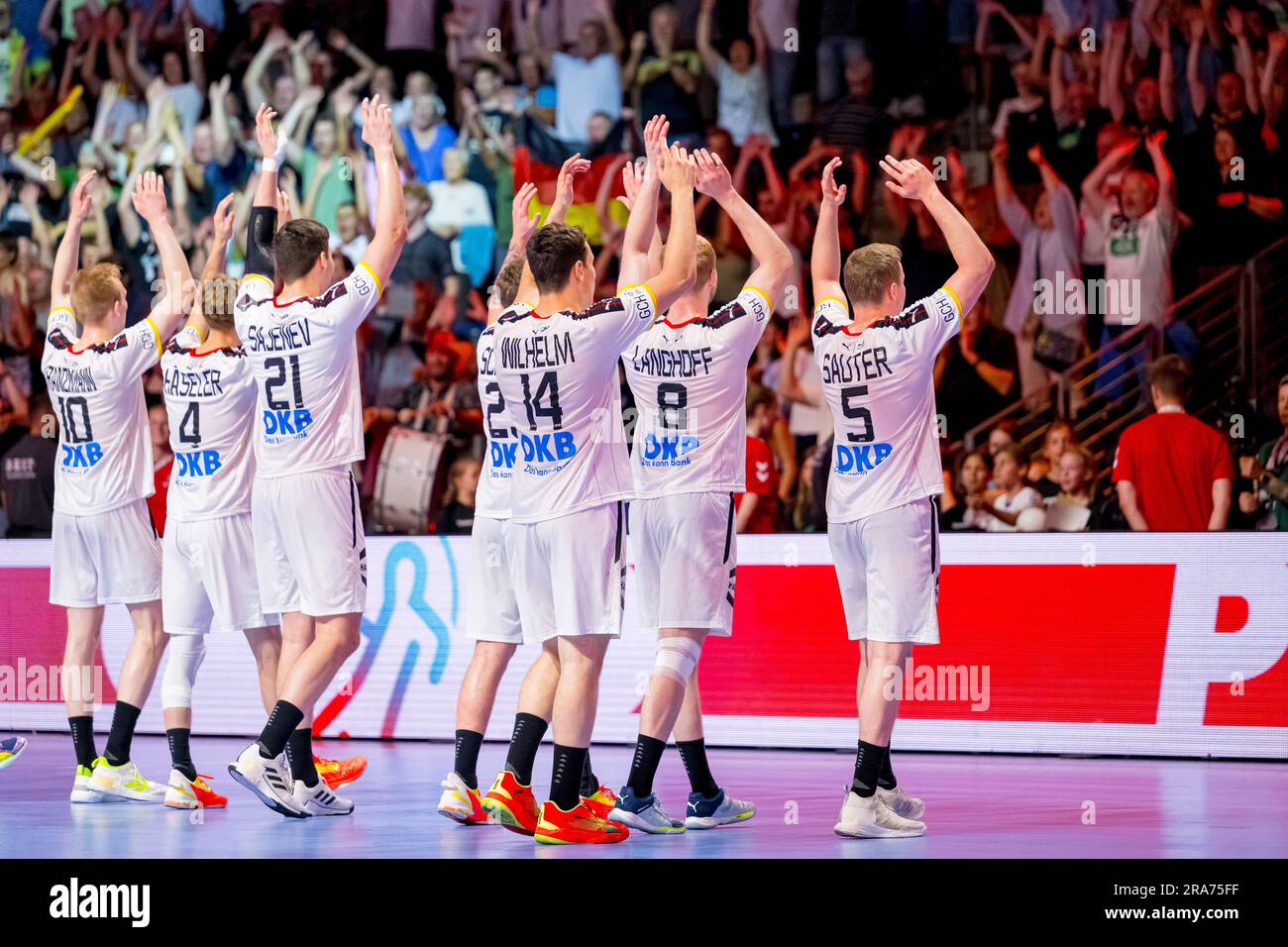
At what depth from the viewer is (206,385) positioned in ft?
28.6

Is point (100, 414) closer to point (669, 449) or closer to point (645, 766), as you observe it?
point (669, 449)

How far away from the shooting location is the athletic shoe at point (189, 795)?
843cm

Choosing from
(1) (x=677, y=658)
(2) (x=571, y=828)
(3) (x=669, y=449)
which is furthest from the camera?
(3) (x=669, y=449)

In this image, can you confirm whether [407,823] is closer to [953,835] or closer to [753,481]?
[953,835]

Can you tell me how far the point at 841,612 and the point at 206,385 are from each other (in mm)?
4471

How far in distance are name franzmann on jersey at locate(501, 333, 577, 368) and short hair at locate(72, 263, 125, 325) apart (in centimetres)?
310

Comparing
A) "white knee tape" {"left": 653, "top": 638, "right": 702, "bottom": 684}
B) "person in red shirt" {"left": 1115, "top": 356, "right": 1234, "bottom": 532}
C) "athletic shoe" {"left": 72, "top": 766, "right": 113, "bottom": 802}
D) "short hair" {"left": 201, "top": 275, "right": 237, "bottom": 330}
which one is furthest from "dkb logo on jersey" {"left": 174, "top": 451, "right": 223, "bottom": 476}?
"person in red shirt" {"left": 1115, "top": 356, "right": 1234, "bottom": 532}

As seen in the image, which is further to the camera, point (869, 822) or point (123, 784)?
point (123, 784)

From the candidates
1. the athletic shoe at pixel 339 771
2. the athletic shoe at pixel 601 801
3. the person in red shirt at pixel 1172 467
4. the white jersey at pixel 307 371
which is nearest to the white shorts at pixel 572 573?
the athletic shoe at pixel 601 801

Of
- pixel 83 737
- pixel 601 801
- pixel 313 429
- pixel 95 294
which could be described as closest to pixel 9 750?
pixel 83 737

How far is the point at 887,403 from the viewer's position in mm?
7461

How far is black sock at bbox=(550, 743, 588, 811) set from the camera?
22.8ft

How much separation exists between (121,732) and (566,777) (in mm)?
3117

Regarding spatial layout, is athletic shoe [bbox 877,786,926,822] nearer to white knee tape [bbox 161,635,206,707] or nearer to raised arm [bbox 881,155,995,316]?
raised arm [bbox 881,155,995,316]
